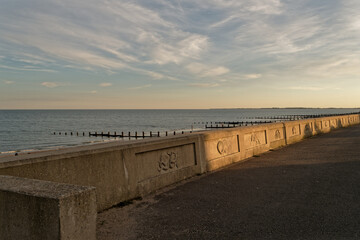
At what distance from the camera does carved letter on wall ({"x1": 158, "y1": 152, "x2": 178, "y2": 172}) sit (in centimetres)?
654

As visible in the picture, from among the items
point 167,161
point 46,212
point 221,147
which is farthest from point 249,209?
point 221,147

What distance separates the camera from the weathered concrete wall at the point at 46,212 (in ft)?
8.86

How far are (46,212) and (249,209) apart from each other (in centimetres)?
347

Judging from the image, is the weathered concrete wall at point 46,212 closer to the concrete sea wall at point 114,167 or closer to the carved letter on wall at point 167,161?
the concrete sea wall at point 114,167

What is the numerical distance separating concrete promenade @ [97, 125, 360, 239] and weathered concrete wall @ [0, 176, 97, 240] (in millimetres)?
1184

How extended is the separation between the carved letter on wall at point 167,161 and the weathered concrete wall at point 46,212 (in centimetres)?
350

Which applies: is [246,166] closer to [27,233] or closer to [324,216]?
[324,216]

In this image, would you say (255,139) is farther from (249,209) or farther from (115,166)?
(115,166)

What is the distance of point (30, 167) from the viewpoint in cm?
418

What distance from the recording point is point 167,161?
265 inches

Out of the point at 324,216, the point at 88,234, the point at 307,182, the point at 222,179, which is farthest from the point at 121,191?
the point at 307,182

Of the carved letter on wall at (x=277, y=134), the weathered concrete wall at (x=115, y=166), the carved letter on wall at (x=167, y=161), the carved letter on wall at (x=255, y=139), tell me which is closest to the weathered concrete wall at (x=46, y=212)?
the weathered concrete wall at (x=115, y=166)

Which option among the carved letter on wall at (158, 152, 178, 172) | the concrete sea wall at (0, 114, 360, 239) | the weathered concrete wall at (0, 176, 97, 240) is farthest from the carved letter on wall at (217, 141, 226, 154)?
the weathered concrete wall at (0, 176, 97, 240)

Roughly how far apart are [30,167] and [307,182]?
237 inches
